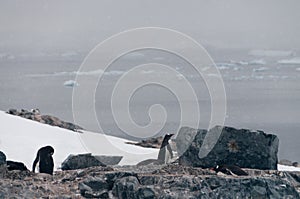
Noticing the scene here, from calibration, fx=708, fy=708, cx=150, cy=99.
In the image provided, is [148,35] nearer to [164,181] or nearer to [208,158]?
[208,158]

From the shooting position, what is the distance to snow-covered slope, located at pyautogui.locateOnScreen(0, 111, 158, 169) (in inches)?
555

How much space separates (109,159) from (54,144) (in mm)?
3013

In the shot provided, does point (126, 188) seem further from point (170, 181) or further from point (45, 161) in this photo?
point (45, 161)

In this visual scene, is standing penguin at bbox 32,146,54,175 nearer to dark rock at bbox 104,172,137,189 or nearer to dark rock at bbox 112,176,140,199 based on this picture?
dark rock at bbox 104,172,137,189

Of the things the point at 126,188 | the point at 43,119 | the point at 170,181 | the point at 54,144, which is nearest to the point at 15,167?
the point at 126,188

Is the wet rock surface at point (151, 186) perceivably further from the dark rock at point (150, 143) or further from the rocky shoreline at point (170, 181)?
the dark rock at point (150, 143)

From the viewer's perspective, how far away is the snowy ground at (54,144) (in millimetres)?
14125

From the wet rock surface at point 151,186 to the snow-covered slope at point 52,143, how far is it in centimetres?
362

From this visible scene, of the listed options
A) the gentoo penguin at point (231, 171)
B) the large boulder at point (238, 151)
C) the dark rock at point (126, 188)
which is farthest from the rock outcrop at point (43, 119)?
the dark rock at point (126, 188)

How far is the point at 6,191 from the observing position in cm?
871

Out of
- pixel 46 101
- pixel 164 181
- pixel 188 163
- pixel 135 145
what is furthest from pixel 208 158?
pixel 46 101

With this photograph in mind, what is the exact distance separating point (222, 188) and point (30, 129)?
9034mm

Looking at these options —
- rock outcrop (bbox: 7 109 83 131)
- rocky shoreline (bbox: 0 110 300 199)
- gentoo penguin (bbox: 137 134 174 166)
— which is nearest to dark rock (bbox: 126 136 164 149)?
rock outcrop (bbox: 7 109 83 131)

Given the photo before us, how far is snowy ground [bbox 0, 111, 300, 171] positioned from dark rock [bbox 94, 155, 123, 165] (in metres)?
0.23
